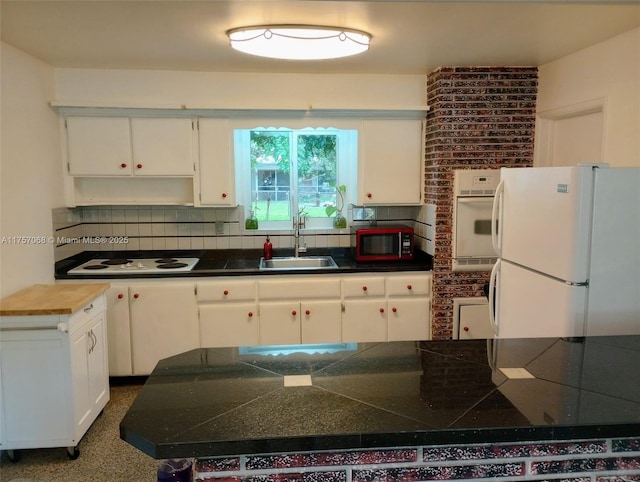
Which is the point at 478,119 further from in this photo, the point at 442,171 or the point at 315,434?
the point at 315,434

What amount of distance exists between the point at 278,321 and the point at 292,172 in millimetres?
1328

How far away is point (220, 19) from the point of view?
240 cm

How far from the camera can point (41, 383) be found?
8.49 feet

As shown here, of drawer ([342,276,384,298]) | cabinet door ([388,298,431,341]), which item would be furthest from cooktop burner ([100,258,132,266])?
cabinet door ([388,298,431,341])

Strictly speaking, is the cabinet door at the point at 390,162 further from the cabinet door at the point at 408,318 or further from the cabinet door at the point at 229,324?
the cabinet door at the point at 229,324

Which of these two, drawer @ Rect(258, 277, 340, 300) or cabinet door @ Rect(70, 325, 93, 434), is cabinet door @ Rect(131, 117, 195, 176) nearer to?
drawer @ Rect(258, 277, 340, 300)

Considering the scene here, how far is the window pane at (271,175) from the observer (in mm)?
4145

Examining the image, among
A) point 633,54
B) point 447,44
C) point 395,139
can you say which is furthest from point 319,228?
point 633,54

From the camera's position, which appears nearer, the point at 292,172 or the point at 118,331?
the point at 118,331

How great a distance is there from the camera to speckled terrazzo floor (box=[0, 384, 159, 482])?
8.36 feet

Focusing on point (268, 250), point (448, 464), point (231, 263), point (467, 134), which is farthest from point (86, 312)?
point (467, 134)

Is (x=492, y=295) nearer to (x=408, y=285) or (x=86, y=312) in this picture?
(x=408, y=285)

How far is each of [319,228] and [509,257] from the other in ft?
6.35

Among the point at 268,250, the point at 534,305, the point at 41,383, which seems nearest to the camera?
the point at 534,305
